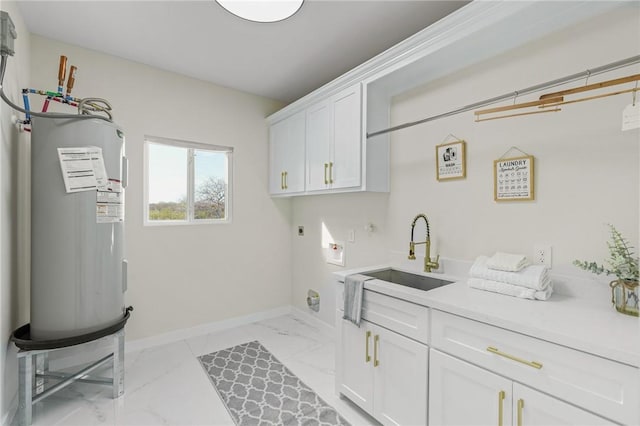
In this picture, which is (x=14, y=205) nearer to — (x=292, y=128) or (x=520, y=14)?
(x=292, y=128)

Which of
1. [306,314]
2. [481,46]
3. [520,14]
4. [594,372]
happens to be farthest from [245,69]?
[594,372]

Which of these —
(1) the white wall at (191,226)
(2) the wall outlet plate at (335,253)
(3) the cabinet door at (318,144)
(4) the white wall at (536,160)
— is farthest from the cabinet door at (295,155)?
(4) the white wall at (536,160)

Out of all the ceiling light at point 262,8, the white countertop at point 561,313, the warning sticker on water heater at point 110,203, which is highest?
the ceiling light at point 262,8

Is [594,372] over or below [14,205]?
below

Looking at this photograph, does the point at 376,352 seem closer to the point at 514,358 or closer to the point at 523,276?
the point at 514,358

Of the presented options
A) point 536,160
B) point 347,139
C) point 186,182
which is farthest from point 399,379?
point 186,182

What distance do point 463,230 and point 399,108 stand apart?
1109 millimetres

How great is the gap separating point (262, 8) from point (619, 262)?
2.20 m

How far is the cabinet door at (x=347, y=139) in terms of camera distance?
2338 mm

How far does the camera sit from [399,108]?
8.01 feet

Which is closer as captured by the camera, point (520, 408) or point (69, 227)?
point (520, 408)

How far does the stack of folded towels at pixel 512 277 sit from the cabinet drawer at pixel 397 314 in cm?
40

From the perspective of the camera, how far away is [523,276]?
1.51 meters

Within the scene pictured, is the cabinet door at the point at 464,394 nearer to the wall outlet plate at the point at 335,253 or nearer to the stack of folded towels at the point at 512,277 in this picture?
the stack of folded towels at the point at 512,277
